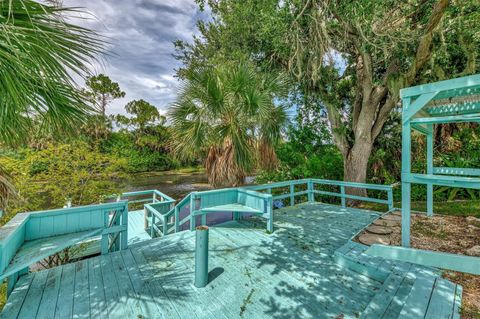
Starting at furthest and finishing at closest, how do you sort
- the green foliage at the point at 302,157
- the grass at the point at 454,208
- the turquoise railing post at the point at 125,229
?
the green foliage at the point at 302,157 < the grass at the point at 454,208 < the turquoise railing post at the point at 125,229

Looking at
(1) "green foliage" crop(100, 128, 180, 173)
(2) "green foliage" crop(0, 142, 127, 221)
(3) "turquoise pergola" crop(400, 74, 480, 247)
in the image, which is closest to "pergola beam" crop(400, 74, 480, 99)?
(3) "turquoise pergola" crop(400, 74, 480, 247)

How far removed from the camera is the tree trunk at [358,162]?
256 inches

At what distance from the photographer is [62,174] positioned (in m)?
4.46

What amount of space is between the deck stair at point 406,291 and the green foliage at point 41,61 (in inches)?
127

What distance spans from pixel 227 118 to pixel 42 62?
324cm

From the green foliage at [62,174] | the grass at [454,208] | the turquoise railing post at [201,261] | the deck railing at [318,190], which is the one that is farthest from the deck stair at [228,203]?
the grass at [454,208]

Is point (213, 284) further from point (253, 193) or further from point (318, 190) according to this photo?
point (318, 190)

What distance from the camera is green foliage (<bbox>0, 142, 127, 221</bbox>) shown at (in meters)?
4.15

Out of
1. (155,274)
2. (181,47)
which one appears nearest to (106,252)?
(155,274)

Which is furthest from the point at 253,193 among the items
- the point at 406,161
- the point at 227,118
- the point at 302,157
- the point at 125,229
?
the point at 302,157

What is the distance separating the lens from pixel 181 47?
11.4 metres

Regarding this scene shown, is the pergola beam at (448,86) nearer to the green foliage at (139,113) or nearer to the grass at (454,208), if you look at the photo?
the grass at (454,208)

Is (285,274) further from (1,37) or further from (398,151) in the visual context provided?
(398,151)

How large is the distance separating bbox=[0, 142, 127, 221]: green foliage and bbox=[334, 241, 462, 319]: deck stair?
193 inches
